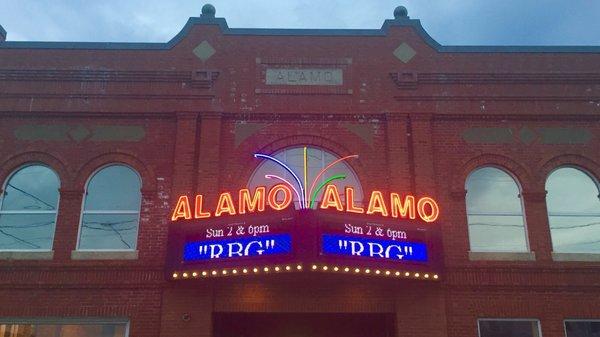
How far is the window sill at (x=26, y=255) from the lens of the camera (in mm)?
13922

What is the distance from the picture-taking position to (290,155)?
15375 millimetres

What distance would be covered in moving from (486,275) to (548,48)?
6.63m

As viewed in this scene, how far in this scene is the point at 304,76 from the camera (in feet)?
52.3

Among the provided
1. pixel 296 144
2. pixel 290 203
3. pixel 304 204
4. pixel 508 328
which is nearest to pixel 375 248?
pixel 304 204

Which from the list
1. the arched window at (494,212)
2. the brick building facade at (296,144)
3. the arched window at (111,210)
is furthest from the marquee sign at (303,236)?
the arched window at (494,212)

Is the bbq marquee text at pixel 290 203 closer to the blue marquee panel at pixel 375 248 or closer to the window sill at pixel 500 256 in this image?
the blue marquee panel at pixel 375 248

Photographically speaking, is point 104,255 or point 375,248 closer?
point 375,248

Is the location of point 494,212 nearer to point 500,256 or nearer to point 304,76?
point 500,256

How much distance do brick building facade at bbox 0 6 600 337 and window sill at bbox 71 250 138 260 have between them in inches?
2.0

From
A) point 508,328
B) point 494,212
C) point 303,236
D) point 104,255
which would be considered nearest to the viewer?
point 303,236

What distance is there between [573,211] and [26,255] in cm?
1322

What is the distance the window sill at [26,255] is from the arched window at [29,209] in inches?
10.2

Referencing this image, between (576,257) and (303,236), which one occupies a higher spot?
(576,257)

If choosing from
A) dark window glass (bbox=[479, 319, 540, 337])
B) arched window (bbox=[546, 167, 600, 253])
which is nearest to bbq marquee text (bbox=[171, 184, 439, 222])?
dark window glass (bbox=[479, 319, 540, 337])
